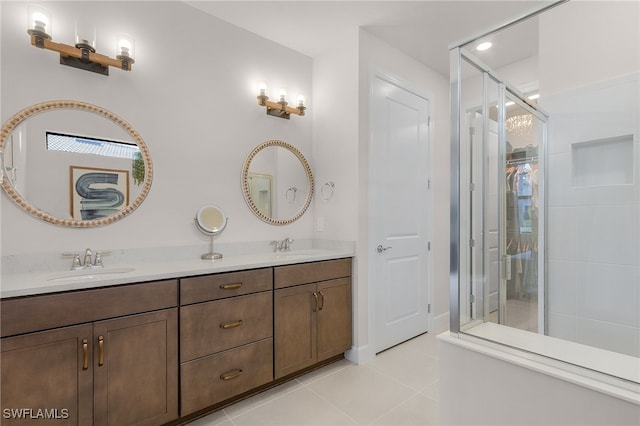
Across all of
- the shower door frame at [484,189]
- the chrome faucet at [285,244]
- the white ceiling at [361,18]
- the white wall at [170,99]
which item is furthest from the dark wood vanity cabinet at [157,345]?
the white ceiling at [361,18]

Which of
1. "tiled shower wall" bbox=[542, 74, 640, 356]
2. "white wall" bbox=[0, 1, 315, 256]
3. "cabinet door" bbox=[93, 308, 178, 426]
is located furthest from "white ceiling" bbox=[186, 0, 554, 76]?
"cabinet door" bbox=[93, 308, 178, 426]

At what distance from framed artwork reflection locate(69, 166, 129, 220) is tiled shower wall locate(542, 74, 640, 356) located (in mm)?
2712

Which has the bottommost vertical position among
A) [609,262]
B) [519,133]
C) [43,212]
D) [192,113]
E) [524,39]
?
[609,262]

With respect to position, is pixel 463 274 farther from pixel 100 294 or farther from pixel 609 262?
pixel 100 294

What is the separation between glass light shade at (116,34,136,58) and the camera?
1.94 m

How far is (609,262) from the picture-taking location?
1.74 metres

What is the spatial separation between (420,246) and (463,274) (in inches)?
65.9

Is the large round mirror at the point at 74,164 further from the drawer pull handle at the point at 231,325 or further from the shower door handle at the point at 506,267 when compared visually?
the shower door handle at the point at 506,267

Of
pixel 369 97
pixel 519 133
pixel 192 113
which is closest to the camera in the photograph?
pixel 519 133

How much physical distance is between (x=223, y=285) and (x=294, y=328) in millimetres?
665

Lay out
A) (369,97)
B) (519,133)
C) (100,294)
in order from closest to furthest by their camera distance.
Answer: (100,294) < (519,133) < (369,97)

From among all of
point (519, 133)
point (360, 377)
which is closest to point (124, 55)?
point (519, 133)

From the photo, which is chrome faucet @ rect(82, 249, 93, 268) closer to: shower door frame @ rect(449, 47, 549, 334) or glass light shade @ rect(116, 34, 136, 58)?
glass light shade @ rect(116, 34, 136, 58)

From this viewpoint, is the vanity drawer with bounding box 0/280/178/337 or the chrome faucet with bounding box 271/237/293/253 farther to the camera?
the chrome faucet with bounding box 271/237/293/253
